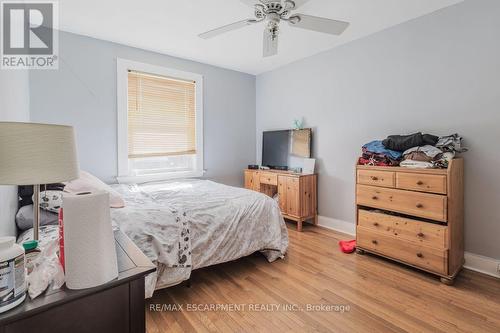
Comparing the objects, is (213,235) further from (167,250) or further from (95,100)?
(95,100)

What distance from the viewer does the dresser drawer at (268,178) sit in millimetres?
3793

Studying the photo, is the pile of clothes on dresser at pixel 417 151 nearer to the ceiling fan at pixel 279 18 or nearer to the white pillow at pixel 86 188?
the ceiling fan at pixel 279 18

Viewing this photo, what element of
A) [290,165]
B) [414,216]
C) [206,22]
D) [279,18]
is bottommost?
[414,216]

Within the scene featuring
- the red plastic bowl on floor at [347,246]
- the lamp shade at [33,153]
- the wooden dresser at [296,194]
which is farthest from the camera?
the wooden dresser at [296,194]

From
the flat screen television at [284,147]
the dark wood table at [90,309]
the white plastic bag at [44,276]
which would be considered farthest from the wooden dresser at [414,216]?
the white plastic bag at [44,276]

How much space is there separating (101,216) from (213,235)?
1.46 m

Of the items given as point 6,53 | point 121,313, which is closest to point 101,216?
point 121,313

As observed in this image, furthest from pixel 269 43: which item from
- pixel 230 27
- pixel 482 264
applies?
pixel 482 264

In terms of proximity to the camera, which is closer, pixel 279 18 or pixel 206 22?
pixel 279 18

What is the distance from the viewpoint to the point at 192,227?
6.80 ft

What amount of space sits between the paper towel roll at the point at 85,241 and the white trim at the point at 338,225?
314 centimetres

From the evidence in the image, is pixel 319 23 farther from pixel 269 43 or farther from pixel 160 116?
pixel 160 116

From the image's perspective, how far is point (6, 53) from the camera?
192cm

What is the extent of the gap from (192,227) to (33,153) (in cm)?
138
